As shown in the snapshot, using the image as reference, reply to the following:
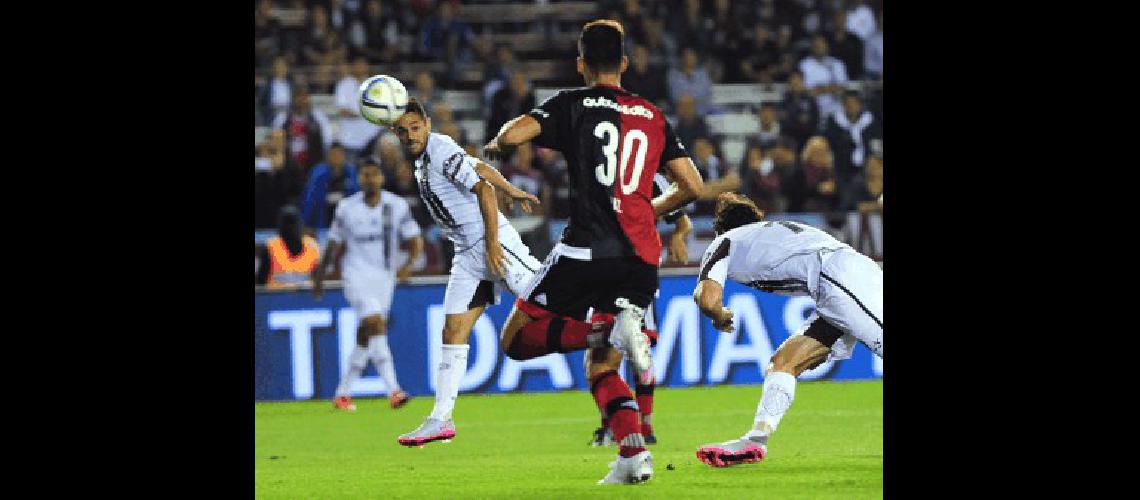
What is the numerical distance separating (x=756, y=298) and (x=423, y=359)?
3.00 meters

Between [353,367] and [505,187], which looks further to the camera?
[353,367]

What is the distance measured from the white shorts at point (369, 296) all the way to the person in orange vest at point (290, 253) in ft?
3.48

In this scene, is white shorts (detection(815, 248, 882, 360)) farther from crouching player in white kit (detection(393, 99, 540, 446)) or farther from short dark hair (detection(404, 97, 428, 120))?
short dark hair (detection(404, 97, 428, 120))

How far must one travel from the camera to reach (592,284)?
7.23m

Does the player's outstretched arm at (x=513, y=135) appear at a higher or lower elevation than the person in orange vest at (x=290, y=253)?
higher

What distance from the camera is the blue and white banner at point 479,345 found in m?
14.0

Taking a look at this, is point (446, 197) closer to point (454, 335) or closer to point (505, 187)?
point (454, 335)

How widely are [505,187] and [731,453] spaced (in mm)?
1881

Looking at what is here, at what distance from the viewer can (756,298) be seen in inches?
565

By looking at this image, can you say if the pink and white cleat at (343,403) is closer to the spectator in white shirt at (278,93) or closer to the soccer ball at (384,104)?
the soccer ball at (384,104)

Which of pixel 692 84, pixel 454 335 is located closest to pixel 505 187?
pixel 454 335

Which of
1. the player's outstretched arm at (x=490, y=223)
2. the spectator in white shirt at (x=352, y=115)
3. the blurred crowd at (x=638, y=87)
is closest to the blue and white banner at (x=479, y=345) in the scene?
the blurred crowd at (x=638, y=87)

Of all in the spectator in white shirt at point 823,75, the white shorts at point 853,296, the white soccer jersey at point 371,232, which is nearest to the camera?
the white shorts at point 853,296

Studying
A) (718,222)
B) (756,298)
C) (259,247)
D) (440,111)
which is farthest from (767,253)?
(440,111)
